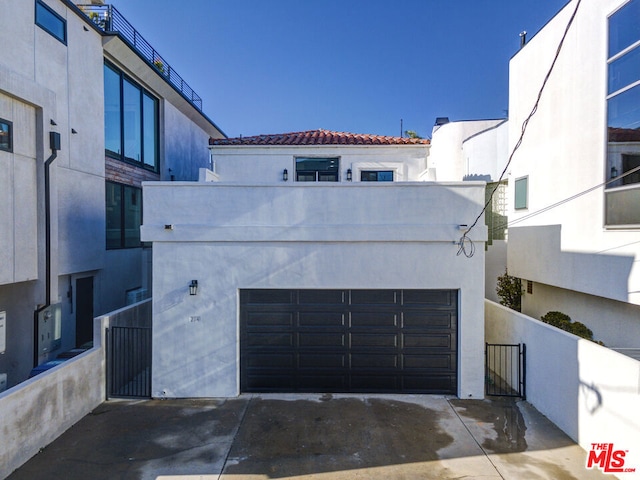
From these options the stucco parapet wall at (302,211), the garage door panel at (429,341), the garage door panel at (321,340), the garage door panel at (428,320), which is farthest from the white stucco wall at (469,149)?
the garage door panel at (321,340)

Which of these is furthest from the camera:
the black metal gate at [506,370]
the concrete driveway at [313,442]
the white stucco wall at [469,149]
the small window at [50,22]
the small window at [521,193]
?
the white stucco wall at [469,149]

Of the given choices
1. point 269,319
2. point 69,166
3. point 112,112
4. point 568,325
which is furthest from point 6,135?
point 568,325

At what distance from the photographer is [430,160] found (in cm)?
1878

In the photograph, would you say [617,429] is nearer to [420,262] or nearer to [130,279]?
[420,262]

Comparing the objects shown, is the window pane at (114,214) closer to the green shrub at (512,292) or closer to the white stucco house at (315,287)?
the white stucco house at (315,287)

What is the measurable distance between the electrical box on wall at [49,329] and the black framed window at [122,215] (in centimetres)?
248

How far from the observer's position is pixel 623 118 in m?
6.84

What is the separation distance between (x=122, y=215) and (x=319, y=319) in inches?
295

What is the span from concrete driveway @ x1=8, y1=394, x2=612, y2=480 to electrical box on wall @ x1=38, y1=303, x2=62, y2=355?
227 centimetres

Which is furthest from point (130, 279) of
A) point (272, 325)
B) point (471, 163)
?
point (471, 163)

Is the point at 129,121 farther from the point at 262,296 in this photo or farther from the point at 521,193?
the point at 521,193

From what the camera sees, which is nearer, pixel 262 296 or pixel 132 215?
pixel 262 296

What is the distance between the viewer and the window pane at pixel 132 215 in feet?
37.5

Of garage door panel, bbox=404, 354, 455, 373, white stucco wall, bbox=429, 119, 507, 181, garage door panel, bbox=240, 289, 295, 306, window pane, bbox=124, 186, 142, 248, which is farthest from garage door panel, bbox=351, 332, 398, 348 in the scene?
white stucco wall, bbox=429, 119, 507, 181
